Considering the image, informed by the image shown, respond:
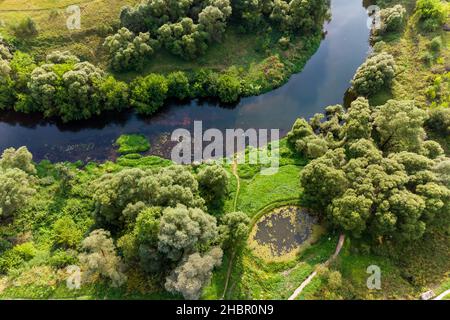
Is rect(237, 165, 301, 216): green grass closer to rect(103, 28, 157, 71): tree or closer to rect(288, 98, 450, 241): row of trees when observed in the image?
rect(288, 98, 450, 241): row of trees

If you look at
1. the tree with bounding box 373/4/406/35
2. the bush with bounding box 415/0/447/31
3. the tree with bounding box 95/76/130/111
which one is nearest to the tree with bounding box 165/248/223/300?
the tree with bounding box 95/76/130/111

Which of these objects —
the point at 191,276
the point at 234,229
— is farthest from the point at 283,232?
the point at 191,276

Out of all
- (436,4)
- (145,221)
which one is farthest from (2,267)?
(436,4)

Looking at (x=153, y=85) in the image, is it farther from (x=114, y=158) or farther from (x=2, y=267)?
(x=2, y=267)

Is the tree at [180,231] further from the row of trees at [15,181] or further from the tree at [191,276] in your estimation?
the row of trees at [15,181]

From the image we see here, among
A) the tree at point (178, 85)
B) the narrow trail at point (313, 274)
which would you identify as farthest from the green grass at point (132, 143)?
the narrow trail at point (313, 274)

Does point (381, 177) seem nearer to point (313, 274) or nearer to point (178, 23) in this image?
point (313, 274)

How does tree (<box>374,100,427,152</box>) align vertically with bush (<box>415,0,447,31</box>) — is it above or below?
below
